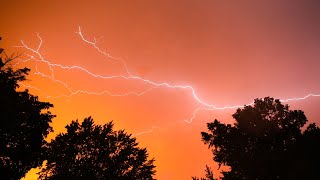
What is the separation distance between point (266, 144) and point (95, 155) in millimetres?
16081

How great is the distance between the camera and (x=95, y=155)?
95.2 feet

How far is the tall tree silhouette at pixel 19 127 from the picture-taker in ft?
61.8

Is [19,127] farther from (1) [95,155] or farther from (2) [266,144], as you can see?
(2) [266,144]

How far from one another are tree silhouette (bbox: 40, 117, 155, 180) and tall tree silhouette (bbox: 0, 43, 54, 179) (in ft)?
14.5

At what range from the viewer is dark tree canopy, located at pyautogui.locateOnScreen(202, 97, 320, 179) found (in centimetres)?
1988

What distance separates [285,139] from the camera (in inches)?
878

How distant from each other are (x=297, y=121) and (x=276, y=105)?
211 centimetres

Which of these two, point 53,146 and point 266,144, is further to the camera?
point 53,146

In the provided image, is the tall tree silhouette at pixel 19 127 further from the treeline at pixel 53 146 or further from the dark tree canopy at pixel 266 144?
the dark tree canopy at pixel 266 144

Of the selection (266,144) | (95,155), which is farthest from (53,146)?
(266,144)

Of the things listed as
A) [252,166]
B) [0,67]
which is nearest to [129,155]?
[252,166]

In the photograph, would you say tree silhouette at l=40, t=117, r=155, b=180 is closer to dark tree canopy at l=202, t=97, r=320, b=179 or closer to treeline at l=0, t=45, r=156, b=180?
treeline at l=0, t=45, r=156, b=180

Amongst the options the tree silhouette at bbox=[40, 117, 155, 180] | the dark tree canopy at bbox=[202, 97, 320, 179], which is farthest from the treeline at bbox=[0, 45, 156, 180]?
the dark tree canopy at bbox=[202, 97, 320, 179]

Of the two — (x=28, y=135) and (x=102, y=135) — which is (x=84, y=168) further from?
(x=28, y=135)
